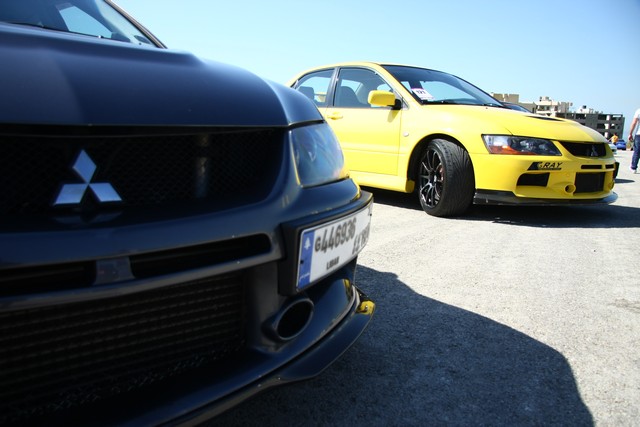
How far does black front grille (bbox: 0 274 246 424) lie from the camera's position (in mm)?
900

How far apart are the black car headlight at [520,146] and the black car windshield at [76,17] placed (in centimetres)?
277

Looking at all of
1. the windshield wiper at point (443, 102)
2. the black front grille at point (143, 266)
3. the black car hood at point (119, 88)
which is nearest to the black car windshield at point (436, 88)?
the windshield wiper at point (443, 102)

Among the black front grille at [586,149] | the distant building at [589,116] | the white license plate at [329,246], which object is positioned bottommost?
the distant building at [589,116]

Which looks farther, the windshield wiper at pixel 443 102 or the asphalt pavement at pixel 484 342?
the windshield wiper at pixel 443 102

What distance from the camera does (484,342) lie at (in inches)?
73.8

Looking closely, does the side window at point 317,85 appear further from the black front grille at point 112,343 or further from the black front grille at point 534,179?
the black front grille at point 112,343

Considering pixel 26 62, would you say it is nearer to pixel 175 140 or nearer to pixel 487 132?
pixel 175 140

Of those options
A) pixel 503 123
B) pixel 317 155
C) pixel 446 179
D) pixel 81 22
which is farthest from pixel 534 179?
pixel 81 22

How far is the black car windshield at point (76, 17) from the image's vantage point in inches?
66.2

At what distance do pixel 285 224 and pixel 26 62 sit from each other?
2.06ft

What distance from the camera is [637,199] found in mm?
5703

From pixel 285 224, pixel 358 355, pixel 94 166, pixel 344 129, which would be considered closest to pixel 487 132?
pixel 344 129

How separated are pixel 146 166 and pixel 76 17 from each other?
1.31 meters

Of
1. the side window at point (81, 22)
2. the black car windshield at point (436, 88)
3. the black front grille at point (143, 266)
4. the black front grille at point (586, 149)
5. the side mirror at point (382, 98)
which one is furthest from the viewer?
the black car windshield at point (436, 88)
